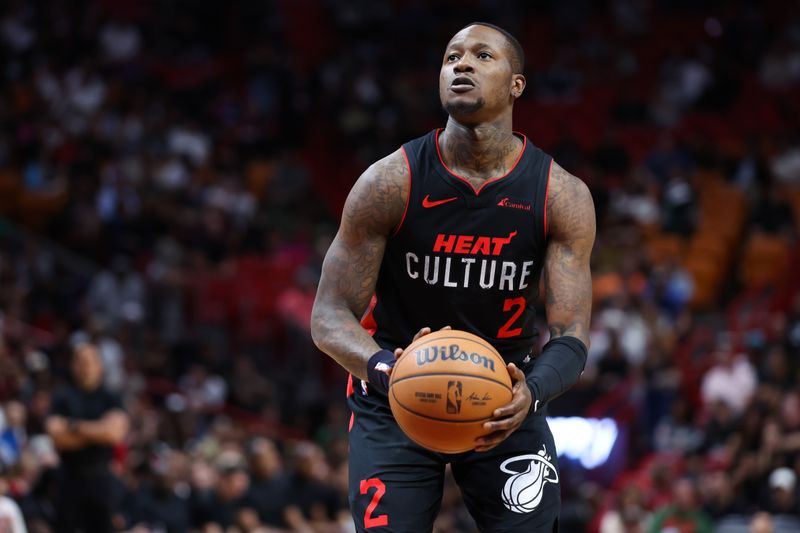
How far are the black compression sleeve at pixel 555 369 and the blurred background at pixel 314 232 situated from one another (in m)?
5.29

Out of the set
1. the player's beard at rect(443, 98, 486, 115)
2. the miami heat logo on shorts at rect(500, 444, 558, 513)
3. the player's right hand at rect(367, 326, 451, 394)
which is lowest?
the miami heat logo on shorts at rect(500, 444, 558, 513)

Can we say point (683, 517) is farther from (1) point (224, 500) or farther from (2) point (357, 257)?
(2) point (357, 257)

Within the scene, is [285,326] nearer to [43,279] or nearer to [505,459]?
[43,279]

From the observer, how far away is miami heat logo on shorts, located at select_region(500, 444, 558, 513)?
15.7ft

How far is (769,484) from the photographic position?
11844 mm

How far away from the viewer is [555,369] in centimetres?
457

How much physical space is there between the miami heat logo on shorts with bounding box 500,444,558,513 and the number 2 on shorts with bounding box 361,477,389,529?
1.53 ft

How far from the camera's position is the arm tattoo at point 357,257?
477cm

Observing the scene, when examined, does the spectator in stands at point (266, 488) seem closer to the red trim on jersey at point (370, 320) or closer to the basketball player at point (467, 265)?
the red trim on jersey at point (370, 320)

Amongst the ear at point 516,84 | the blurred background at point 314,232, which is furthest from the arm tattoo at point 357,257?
the blurred background at point 314,232

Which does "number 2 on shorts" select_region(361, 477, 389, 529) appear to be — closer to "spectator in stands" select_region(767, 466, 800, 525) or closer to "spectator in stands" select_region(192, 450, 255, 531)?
"spectator in stands" select_region(192, 450, 255, 531)

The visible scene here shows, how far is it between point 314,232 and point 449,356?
15.4m

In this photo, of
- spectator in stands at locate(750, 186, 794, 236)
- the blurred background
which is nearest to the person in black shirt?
the blurred background

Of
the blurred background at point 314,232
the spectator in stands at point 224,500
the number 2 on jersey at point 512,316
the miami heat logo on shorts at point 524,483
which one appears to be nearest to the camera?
the miami heat logo on shorts at point 524,483
